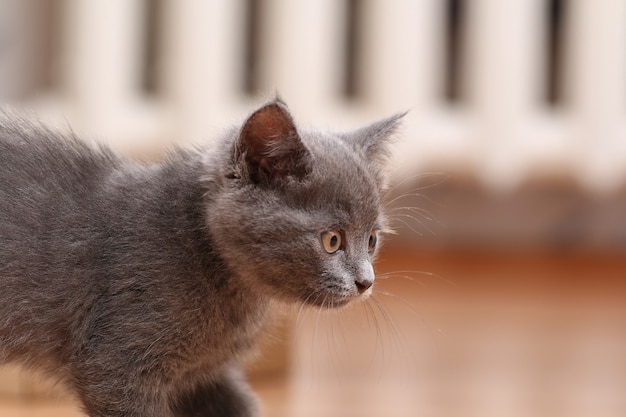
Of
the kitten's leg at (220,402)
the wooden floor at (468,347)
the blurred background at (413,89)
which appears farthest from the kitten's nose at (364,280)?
the blurred background at (413,89)

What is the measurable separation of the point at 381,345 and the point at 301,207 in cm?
108

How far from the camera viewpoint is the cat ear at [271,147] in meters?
1.08

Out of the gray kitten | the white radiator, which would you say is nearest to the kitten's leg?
the gray kitten

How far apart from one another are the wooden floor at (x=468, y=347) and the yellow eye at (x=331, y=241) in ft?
0.50

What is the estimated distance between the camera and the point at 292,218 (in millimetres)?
1109

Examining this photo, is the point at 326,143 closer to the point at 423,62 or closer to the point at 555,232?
the point at 423,62

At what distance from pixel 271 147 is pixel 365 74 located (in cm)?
176

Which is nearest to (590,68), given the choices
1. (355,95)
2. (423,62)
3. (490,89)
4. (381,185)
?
(490,89)

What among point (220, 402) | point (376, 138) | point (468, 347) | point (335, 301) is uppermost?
point (376, 138)

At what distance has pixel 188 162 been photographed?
47.8 inches

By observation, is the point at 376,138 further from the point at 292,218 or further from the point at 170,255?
the point at 170,255

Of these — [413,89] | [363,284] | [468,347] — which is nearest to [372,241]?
[363,284]

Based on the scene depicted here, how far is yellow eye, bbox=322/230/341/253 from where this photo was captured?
1116mm

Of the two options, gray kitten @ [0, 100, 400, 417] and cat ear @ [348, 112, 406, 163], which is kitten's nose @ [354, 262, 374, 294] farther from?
cat ear @ [348, 112, 406, 163]
